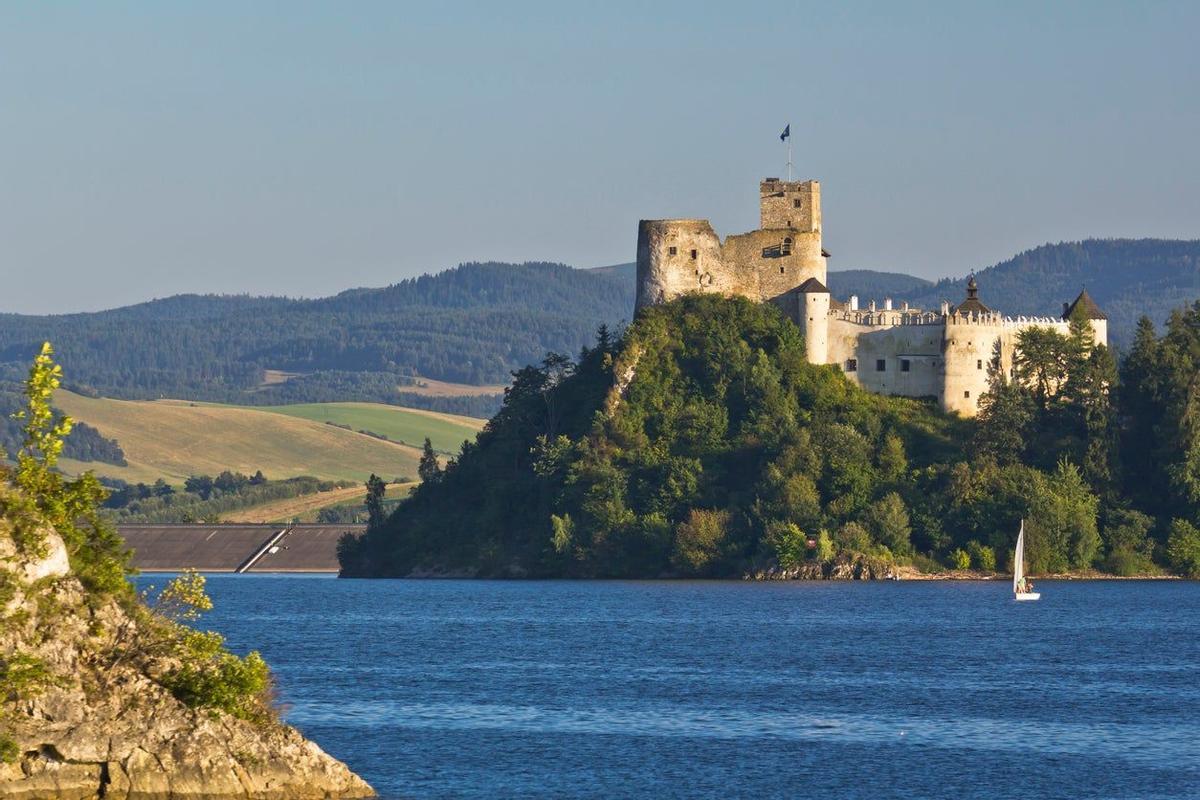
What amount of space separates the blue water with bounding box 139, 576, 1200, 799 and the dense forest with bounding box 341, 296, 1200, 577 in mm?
16814

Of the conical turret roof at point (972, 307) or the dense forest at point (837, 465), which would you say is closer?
the dense forest at point (837, 465)

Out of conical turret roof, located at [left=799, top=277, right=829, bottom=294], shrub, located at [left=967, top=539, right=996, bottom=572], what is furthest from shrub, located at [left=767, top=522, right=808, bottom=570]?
conical turret roof, located at [left=799, top=277, right=829, bottom=294]

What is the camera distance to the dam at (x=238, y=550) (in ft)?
623

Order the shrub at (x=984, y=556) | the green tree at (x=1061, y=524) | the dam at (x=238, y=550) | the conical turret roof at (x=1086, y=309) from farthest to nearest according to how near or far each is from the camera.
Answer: the dam at (x=238, y=550)
the conical turret roof at (x=1086, y=309)
the shrub at (x=984, y=556)
the green tree at (x=1061, y=524)

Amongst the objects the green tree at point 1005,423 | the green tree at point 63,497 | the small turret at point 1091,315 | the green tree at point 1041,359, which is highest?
the small turret at point 1091,315

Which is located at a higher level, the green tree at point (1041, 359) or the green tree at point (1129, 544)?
the green tree at point (1041, 359)

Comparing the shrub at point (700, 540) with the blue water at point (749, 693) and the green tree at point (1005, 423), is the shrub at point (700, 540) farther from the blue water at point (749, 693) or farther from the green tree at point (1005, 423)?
the blue water at point (749, 693)

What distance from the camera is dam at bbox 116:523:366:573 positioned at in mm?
190000

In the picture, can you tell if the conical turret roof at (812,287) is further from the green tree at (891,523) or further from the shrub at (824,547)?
the shrub at (824,547)

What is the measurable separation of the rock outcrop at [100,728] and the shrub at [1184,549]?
316 feet

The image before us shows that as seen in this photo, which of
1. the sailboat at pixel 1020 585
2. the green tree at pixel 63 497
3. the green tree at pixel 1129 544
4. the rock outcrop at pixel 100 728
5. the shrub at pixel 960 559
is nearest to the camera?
the rock outcrop at pixel 100 728

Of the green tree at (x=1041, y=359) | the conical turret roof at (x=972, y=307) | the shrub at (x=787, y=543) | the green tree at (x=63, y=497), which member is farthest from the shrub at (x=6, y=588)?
the green tree at (x=1041, y=359)

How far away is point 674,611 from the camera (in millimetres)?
109125

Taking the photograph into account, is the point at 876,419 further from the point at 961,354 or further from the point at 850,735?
the point at 850,735
